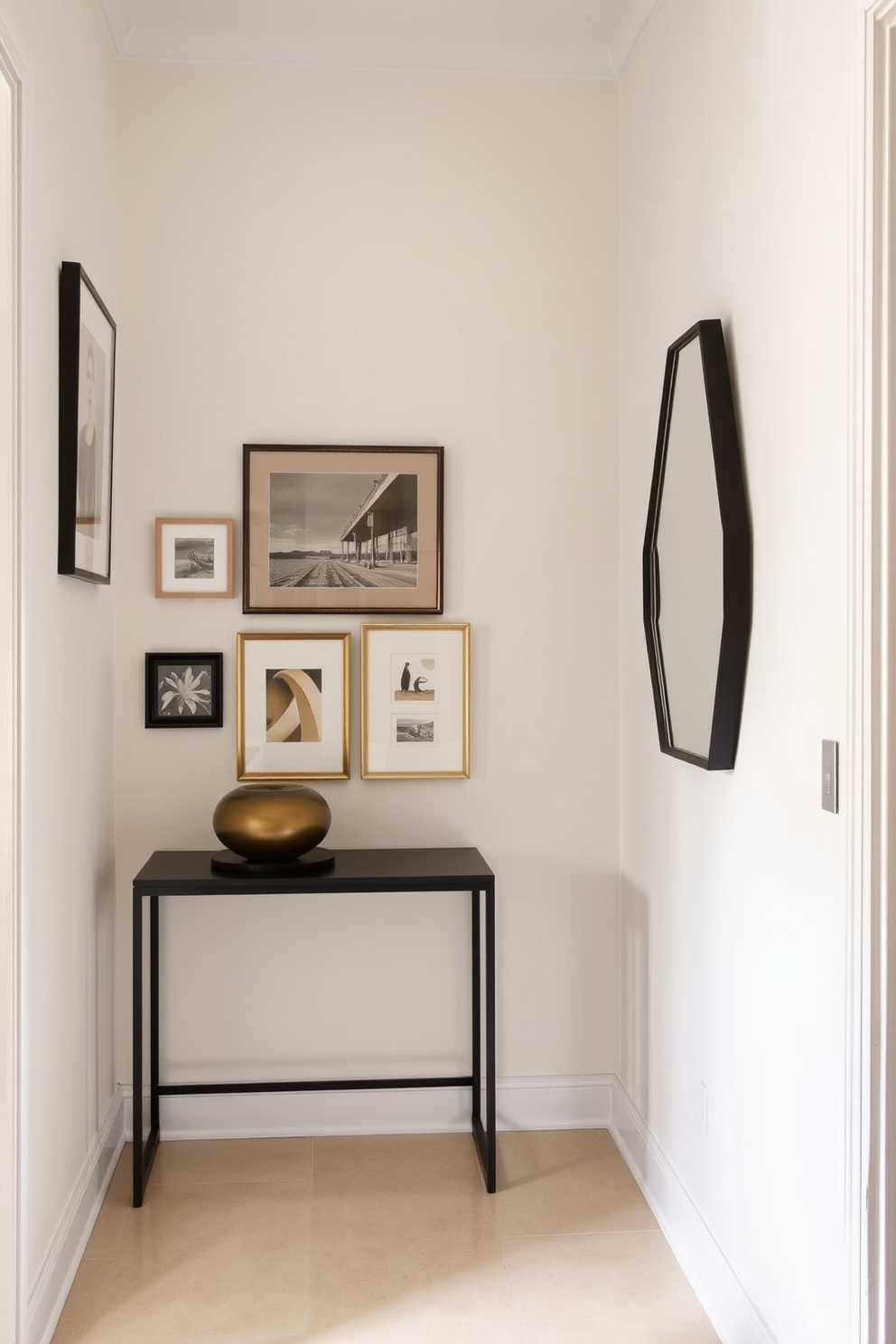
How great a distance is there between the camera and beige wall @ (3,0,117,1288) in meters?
1.97

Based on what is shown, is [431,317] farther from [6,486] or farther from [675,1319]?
[675,1319]

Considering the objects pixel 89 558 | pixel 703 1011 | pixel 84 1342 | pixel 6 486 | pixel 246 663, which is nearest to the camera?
pixel 6 486

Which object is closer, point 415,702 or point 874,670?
point 874,670

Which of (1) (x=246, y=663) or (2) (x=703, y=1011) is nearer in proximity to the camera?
(2) (x=703, y=1011)

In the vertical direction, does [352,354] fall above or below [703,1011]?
above

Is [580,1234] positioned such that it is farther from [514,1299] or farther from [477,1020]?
[477,1020]

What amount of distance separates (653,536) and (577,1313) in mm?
1634

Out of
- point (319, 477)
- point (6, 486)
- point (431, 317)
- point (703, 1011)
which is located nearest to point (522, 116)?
point (431, 317)

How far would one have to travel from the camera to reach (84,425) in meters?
2.37

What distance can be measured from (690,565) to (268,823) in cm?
112

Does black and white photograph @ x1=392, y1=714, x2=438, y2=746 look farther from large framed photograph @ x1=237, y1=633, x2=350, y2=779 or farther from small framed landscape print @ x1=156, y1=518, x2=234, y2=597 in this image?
small framed landscape print @ x1=156, y1=518, x2=234, y2=597

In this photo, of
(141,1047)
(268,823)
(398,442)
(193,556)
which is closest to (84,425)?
(193,556)

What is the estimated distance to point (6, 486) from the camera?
1.89 m

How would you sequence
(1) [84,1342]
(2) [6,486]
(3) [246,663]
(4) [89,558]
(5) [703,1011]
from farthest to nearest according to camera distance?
(3) [246,663] → (4) [89,558] → (5) [703,1011] → (1) [84,1342] → (2) [6,486]
